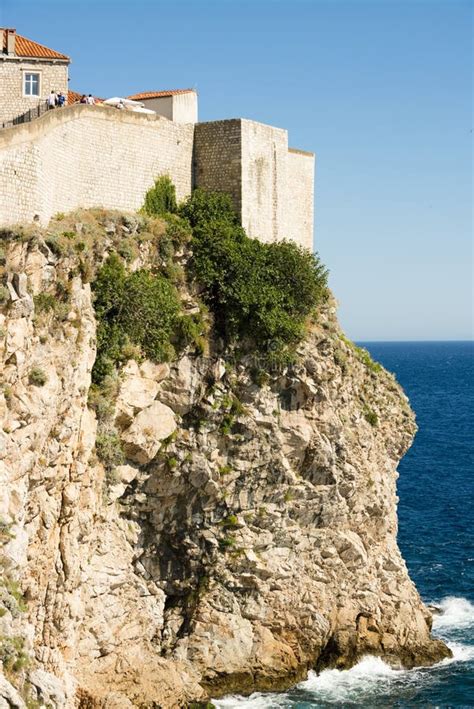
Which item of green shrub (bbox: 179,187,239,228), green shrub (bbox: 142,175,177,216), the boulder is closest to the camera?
the boulder

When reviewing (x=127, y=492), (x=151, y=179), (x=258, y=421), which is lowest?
(x=127, y=492)

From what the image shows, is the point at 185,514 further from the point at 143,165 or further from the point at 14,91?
the point at 14,91

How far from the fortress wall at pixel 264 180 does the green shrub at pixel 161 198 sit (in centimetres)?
244

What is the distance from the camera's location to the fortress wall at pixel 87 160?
1074 inches

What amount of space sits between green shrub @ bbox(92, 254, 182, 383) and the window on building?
284 inches

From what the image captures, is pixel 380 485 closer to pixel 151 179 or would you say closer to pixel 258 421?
pixel 258 421

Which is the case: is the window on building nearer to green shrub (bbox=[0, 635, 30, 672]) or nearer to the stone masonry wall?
the stone masonry wall

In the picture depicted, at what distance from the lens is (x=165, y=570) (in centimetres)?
3253

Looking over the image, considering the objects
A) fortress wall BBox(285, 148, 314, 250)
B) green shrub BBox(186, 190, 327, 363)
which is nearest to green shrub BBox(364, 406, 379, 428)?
green shrub BBox(186, 190, 327, 363)

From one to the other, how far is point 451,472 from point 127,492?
3567 centimetres

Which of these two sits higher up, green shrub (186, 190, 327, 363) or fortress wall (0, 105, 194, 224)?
fortress wall (0, 105, 194, 224)

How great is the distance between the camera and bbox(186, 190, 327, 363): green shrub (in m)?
32.5

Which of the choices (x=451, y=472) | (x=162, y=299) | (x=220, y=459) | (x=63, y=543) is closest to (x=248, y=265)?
(x=162, y=299)

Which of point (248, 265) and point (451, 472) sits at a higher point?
point (248, 265)
